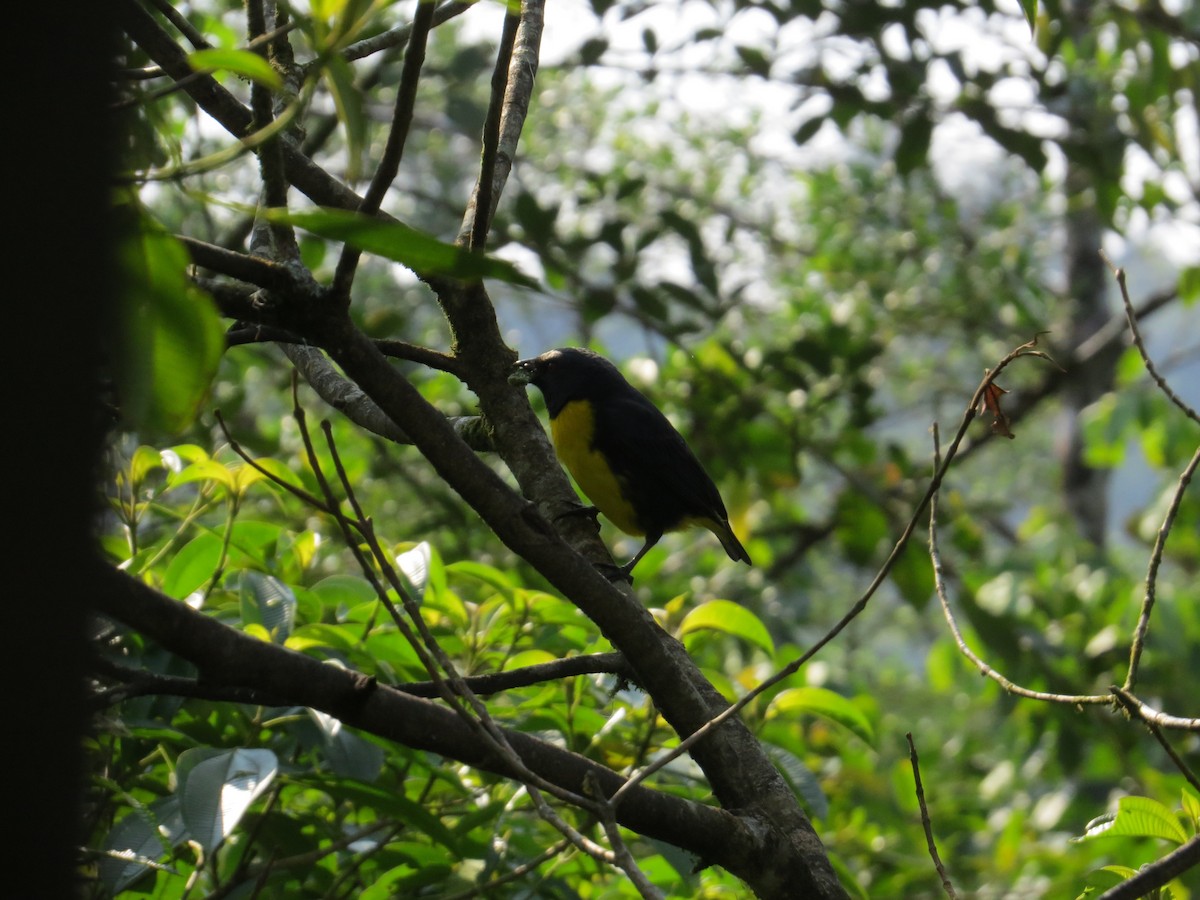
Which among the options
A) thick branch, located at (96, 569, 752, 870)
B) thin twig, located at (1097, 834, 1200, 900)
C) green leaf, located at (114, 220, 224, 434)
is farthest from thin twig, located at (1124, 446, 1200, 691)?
green leaf, located at (114, 220, 224, 434)

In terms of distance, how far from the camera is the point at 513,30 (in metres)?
1.70

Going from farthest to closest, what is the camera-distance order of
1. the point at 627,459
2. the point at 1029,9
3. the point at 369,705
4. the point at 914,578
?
the point at 914,578
the point at 627,459
the point at 1029,9
the point at 369,705

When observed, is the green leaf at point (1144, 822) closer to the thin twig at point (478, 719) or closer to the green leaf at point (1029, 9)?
the thin twig at point (478, 719)

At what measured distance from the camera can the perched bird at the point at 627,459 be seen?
15.1 feet

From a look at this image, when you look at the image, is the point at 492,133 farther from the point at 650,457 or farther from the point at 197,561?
the point at 650,457

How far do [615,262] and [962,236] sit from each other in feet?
19.5

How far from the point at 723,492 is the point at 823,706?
14.9 feet

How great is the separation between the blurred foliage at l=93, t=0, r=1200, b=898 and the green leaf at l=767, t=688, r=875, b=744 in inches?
0.4

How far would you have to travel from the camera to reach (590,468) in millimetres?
4633

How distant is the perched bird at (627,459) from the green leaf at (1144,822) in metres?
2.67

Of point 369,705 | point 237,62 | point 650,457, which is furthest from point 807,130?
point 237,62

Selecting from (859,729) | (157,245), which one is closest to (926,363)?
(859,729)

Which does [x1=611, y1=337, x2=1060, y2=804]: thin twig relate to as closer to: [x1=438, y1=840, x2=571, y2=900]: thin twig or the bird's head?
[x1=438, y1=840, x2=571, y2=900]: thin twig

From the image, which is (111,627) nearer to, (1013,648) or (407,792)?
(407,792)
